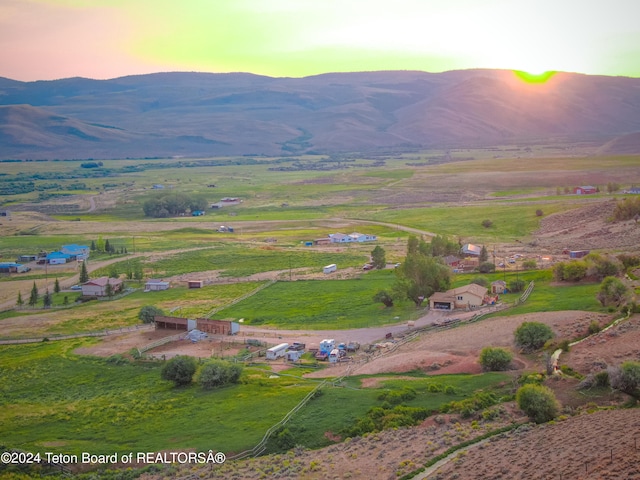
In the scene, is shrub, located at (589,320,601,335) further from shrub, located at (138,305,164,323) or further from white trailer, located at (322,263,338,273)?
white trailer, located at (322,263,338,273)

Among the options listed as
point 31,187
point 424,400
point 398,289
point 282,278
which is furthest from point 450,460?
point 31,187

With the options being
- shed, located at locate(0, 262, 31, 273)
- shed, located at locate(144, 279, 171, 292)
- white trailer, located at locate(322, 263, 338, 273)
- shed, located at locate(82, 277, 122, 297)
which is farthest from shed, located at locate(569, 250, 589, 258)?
shed, located at locate(0, 262, 31, 273)

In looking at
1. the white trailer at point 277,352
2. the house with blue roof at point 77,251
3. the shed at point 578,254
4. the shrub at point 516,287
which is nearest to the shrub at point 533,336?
the white trailer at point 277,352

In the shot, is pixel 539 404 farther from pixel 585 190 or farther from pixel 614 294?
pixel 585 190

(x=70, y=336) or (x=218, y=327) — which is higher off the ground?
(x=218, y=327)

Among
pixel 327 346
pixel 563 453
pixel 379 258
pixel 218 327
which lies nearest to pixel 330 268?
pixel 379 258

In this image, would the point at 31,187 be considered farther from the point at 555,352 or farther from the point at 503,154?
the point at 555,352
